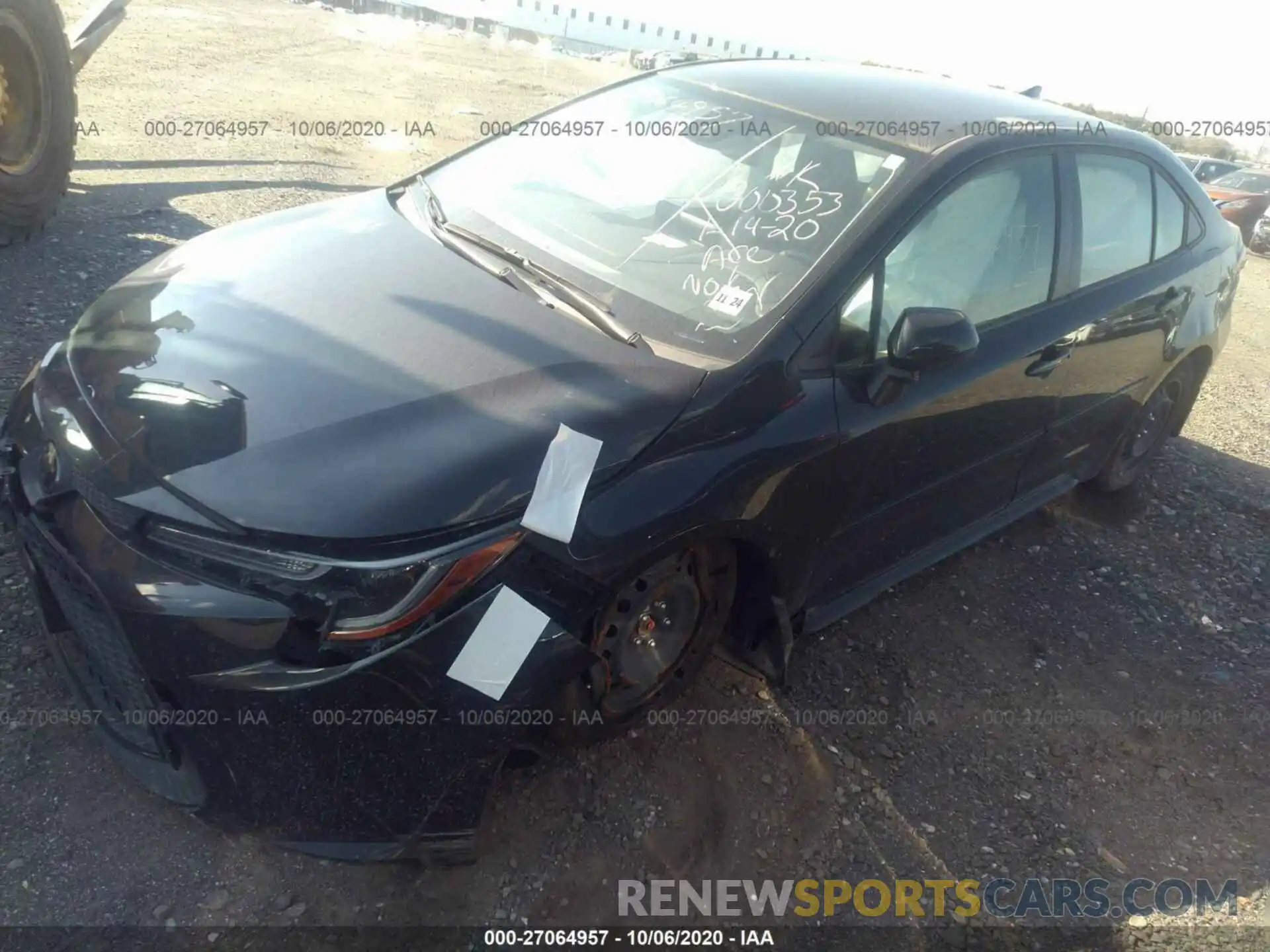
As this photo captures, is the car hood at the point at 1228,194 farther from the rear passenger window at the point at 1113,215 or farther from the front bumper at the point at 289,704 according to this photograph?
the front bumper at the point at 289,704

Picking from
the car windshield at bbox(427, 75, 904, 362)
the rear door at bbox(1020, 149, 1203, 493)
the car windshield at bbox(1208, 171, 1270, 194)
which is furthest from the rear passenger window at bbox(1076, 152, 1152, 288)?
the car windshield at bbox(1208, 171, 1270, 194)

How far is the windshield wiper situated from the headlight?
0.85 metres

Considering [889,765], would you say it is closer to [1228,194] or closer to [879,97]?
[879,97]

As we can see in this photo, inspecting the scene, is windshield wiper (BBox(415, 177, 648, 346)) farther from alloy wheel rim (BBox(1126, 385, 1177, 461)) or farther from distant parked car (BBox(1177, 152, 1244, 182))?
distant parked car (BBox(1177, 152, 1244, 182))

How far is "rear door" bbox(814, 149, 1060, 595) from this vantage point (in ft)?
8.38

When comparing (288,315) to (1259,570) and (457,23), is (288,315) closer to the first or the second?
(1259,570)

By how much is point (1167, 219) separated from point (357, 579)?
362cm

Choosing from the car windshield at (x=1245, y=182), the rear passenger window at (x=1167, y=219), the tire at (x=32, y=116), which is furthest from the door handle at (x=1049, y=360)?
the car windshield at (x=1245, y=182)

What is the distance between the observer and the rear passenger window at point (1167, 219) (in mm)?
3713

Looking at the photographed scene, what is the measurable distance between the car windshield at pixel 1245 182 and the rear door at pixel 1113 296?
1117 cm

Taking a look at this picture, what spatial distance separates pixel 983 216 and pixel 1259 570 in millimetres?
2436

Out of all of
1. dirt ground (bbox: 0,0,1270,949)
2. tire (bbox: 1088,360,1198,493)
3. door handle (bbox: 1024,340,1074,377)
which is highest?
door handle (bbox: 1024,340,1074,377)

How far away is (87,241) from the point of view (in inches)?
193

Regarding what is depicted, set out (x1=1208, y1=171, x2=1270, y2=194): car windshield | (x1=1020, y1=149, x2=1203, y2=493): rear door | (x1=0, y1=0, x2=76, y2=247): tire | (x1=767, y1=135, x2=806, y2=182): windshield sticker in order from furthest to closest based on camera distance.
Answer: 1. (x1=1208, y1=171, x2=1270, y2=194): car windshield
2. (x1=0, y1=0, x2=76, y2=247): tire
3. (x1=1020, y1=149, x2=1203, y2=493): rear door
4. (x1=767, y1=135, x2=806, y2=182): windshield sticker
